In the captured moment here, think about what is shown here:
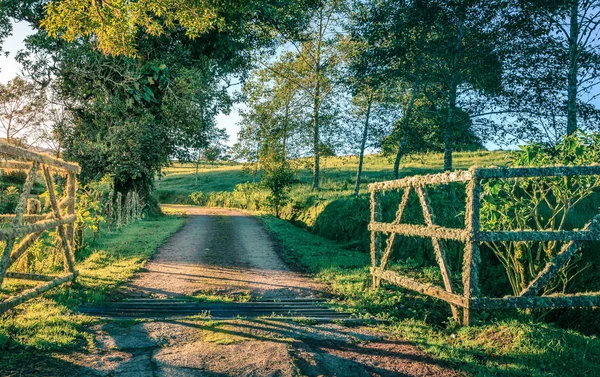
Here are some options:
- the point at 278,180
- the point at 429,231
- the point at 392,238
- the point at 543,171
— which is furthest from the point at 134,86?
the point at 543,171

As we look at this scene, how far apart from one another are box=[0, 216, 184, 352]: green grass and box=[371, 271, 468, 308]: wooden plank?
4.71 meters

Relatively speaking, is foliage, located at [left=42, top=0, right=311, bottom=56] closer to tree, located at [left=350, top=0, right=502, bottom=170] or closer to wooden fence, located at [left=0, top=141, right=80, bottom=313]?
wooden fence, located at [left=0, top=141, right=80, bottom=313]

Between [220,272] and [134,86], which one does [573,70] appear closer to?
[220,272]

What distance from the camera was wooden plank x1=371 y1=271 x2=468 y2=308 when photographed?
618 centimetres

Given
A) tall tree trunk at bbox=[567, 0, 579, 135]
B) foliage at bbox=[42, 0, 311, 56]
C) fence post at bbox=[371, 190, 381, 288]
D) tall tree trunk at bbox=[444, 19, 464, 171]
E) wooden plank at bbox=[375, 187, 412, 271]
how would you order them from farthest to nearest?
tall tree trunk at bbox=[444, 19, 464, 171], tall tree trunk at bbox=[567, 0, 579, 135], foliage at bbox=[42, 0, 311, 56], fence post at bbox=[371, 190, 381, 288], wooden plank at bbox=[375, 187, 412, 271]

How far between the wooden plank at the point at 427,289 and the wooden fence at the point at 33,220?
19.2 feet

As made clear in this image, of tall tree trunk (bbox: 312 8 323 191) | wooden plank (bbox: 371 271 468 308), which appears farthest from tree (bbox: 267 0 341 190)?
wooden plank (bbox: 371 271 468 308)

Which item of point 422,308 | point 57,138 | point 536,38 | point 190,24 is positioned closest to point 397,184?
point 422,308

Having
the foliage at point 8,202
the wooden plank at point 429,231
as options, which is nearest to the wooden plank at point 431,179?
the wooden plank at point 429,231

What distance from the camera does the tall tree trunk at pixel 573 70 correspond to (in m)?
15.2

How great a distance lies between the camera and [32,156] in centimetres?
674

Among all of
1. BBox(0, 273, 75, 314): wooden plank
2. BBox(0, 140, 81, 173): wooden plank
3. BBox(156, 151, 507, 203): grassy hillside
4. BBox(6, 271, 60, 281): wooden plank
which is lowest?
BBox(0, 273, 75, 314): wooden plank

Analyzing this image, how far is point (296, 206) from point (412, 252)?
46.5 feet

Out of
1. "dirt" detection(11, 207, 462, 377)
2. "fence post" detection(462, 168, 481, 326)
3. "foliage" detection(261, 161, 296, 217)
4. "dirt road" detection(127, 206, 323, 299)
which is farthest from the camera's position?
"foliage" detection(261, 161, 296, 217)
